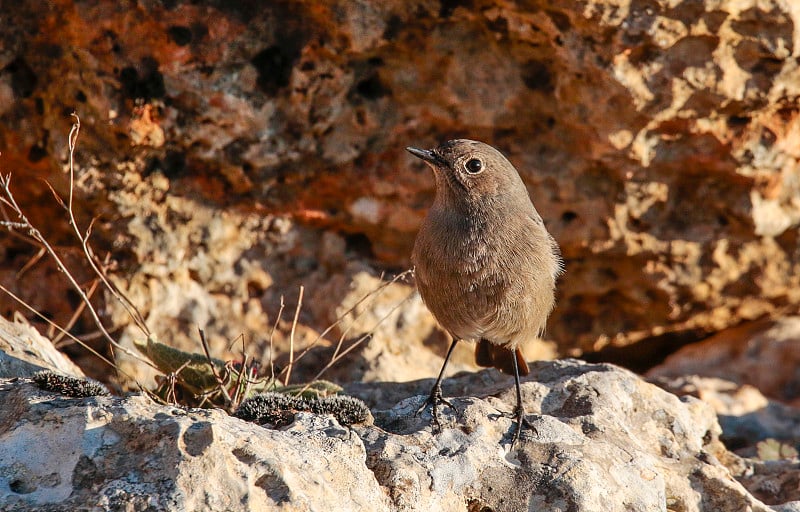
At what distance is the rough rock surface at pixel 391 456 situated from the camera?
307 cm

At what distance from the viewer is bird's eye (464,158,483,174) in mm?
5027

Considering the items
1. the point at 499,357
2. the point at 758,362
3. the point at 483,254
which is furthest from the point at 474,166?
the point at 758,362

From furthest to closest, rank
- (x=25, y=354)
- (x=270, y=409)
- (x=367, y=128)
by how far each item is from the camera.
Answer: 1. (x=367, y=128)
2. (x=25, y=354)
3. (x=270, y=409)

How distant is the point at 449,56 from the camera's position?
6121 millimetres

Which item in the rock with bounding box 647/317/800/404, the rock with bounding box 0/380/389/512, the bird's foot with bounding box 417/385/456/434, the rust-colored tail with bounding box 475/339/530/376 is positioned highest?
the rock with bounding box 0/380/389/512

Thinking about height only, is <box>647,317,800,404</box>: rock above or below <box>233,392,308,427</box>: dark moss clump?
below

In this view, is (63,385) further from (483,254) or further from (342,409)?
(483,254)

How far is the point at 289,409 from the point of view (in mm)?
3938

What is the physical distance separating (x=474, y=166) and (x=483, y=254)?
57 cm

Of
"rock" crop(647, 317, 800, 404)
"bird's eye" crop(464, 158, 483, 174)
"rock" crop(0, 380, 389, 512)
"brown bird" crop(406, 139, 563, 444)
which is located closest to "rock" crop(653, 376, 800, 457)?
"rock" crop(647, 317, 800, 404)

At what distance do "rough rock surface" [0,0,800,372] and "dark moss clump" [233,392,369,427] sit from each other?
2.52 metres

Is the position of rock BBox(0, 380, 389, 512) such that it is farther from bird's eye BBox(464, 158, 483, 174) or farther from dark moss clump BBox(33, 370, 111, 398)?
bird's eye BBox(464, 158, 483, 174)

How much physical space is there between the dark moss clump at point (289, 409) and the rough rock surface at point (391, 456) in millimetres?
112

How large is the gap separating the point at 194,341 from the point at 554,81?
10.7 ft
